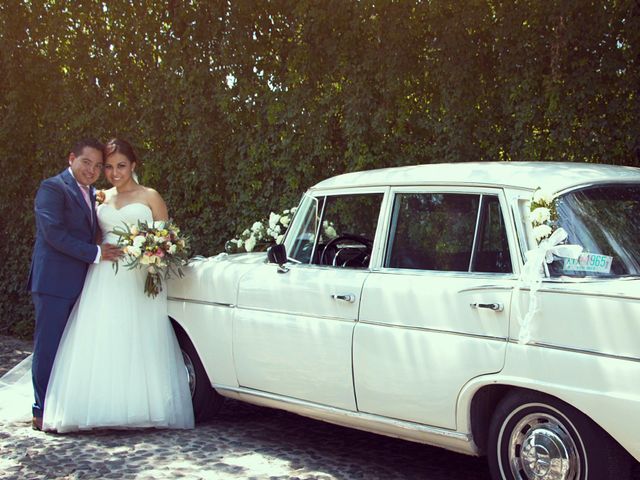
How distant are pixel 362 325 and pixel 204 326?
1.74m

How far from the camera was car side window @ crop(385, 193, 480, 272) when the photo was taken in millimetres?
4961

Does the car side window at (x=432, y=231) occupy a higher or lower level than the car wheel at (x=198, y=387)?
higher

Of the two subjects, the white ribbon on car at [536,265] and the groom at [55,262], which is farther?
the groom at [55,262]

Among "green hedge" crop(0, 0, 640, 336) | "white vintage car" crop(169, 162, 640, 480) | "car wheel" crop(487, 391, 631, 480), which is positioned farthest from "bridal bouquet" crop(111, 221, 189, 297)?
"car wheel" crop(487, 391, 631, 480)

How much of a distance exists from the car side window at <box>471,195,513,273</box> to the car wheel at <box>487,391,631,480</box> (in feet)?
2.34

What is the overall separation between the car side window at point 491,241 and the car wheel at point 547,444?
71cm

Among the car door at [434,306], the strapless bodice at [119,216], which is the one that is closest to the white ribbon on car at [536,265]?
the car door at [434,306]

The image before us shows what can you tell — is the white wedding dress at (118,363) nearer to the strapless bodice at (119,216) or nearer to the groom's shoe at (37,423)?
the strapless bodice at (119,216)

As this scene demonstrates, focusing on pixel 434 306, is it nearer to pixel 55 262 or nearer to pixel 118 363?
pixel 118 363

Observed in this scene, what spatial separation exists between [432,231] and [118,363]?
9.71 feet

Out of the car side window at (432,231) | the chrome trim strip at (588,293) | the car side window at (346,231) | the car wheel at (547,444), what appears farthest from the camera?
the car side window at (346,231)

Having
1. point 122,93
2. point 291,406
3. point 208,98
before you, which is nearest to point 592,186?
point 291,406

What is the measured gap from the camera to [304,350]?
18.6 ft

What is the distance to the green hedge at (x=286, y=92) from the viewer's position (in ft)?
24.3
